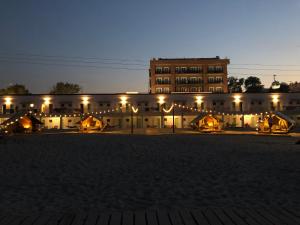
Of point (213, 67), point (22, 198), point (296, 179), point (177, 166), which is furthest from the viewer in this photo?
point (213, 67)

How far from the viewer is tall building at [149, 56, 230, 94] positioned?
71.6m

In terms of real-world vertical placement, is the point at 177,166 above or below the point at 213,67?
below

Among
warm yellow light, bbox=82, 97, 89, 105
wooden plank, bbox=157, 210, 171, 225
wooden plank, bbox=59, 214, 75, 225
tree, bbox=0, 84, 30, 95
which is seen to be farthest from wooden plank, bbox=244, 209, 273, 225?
tree, bbox=0, 84, 30, 95

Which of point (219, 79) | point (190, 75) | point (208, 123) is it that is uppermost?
point (190, 75)

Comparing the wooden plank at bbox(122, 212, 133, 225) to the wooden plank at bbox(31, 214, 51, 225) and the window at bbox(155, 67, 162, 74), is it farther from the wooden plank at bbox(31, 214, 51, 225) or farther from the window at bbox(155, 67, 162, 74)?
the window at bbox(155, 67, 162, 74)

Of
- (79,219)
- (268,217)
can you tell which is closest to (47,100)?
(79,219)

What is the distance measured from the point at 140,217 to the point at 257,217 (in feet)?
6.45

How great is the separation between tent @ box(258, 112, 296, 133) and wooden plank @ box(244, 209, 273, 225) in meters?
28.5

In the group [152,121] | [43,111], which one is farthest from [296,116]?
[43,111]

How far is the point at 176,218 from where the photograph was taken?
541 centimetres

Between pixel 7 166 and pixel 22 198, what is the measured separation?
5.31m

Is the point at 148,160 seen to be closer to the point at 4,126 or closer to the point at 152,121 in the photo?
the point at 4,126

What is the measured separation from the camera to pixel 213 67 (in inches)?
2842

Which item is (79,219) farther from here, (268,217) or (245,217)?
(268,217)
